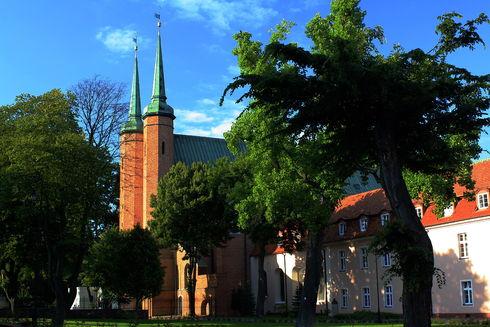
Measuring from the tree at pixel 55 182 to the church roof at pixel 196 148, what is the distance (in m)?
33.2

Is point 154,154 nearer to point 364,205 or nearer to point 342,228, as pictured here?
point 342,228

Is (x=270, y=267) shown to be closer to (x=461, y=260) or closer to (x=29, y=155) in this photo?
(x=461, y=260)

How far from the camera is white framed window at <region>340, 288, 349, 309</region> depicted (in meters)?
46.9

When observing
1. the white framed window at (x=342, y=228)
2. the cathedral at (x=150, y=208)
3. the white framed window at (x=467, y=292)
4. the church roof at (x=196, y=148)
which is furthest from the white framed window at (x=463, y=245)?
the church roof at (x=196, y=148)

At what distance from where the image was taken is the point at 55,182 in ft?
89.0

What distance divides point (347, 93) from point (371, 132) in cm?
192

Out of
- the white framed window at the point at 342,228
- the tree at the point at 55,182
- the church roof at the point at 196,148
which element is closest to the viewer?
the tree at the point at 55,182

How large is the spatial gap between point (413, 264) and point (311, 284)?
52.6ft

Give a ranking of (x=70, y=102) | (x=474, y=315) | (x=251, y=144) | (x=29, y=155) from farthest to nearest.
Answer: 1. (x=474, y=315)
2. (x=70, y=102)
3. (x=251, y=144)
4. (x=29, y=155)

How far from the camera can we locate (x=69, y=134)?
91.5ft

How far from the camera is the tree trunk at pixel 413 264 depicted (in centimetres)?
1453

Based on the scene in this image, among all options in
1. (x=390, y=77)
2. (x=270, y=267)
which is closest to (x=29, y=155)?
(x=390, y=77)

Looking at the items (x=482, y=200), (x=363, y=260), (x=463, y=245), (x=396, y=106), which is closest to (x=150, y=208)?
(x=363, y=260)

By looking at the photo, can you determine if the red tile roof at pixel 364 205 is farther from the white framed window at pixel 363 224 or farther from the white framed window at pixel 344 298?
the white framed window at pixel 344 298
